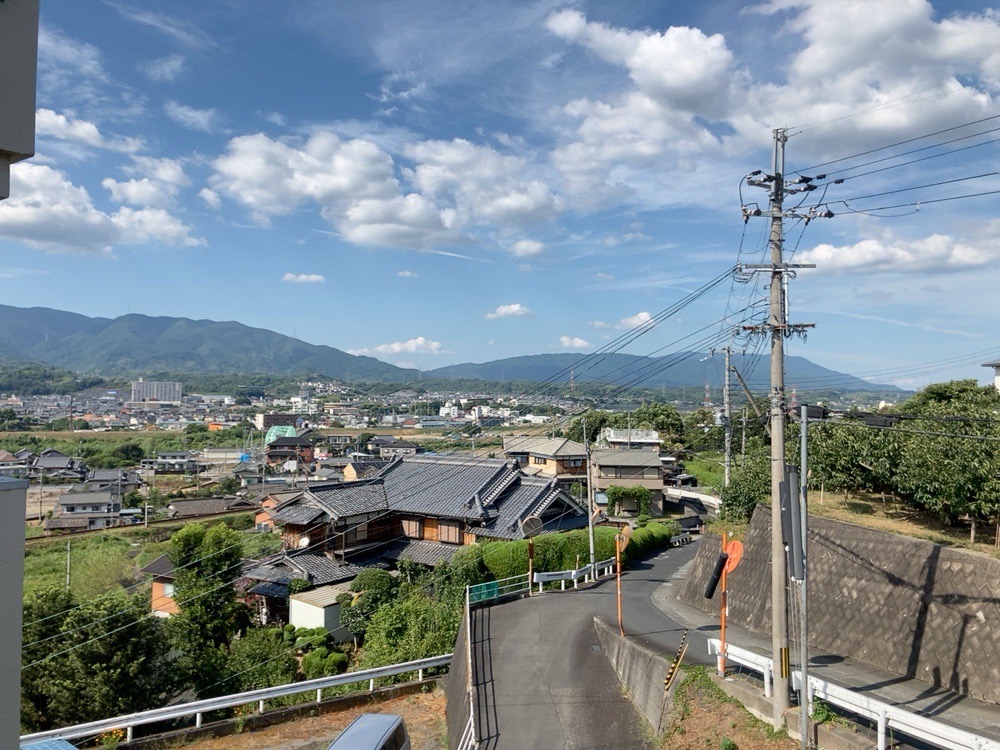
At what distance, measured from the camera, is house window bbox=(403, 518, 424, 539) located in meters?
23.6

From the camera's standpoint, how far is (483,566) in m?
18.9

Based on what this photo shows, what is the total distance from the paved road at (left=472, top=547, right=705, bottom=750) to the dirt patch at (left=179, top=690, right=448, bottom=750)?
47.9 inches

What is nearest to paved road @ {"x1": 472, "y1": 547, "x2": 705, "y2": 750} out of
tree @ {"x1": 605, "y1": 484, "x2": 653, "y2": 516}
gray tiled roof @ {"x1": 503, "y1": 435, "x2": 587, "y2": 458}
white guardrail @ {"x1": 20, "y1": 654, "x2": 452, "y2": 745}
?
white guardrail @ {"x1": 20, "y1": 654, "x2": 452, "y2": 745}

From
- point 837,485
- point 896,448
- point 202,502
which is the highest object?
point 896,448

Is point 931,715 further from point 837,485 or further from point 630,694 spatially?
point 837,485

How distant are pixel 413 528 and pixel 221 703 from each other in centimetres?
1321

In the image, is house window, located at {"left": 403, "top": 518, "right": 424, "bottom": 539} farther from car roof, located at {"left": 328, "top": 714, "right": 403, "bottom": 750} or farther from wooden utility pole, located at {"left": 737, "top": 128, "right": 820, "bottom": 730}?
wooden utility pole, located at {"left": 737, "top": 128, "right": 820, "bottom": 730}

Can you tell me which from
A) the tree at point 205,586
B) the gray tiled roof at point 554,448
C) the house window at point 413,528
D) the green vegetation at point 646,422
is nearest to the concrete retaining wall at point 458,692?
the tree at point 205,586

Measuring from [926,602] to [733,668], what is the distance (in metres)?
3.46

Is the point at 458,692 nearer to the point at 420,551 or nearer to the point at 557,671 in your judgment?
the point at 557,671

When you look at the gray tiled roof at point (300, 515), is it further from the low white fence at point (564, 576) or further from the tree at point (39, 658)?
the tree at point (39, 658)

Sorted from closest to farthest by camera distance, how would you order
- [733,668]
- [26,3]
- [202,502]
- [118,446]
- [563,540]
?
1. [26,3]
2. [733,668]
3. [563,540]
4. [202,502]
5. [118,446]

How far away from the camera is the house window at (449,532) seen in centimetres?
2267

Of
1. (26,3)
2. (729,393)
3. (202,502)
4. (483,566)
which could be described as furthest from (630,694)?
(202,502)
